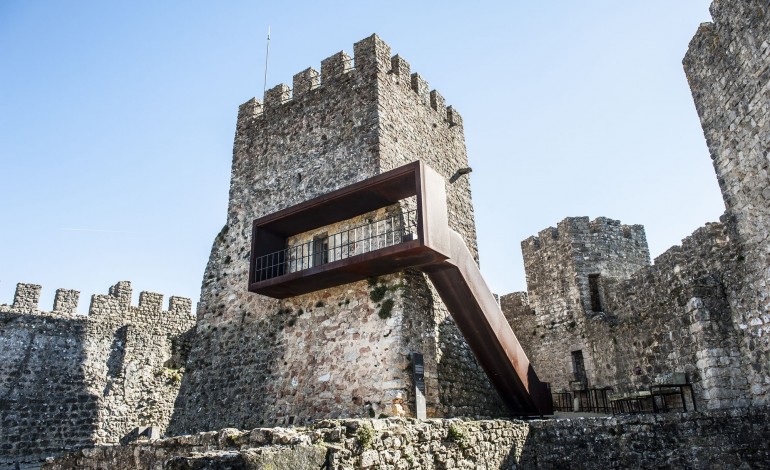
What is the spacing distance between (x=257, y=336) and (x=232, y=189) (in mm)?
4872

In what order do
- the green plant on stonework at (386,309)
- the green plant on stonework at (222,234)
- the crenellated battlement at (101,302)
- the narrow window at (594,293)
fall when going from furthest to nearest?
1. the crenellated battlement at (101,302)
2. the narrow window at (594,293)
3. the green plant on stonework at (222,234)
4. the green plant on stonework at (386,309)

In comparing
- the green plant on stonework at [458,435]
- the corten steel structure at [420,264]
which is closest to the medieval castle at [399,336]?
the green plant on stonework at [458,435]

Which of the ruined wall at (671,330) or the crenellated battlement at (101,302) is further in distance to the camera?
the crenellated battlement at (101,302)

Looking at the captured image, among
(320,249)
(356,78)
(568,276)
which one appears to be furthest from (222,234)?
(568,276)

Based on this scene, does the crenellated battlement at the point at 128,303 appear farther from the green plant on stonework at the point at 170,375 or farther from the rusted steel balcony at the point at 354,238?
the rusted steel balcony at the point at 354,238

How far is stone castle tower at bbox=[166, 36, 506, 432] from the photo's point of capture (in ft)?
37.1

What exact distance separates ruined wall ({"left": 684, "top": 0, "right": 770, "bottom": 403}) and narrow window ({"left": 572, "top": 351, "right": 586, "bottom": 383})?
5.93 meters

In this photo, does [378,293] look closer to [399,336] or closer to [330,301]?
[399,336]

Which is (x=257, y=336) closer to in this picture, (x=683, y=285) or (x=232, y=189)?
(x=232, y=189)

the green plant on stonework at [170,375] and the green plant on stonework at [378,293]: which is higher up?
the green plant on stonework at [378,293]

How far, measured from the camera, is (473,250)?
15031mm

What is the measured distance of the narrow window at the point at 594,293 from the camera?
1686 cm

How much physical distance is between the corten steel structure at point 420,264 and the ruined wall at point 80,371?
9.23m

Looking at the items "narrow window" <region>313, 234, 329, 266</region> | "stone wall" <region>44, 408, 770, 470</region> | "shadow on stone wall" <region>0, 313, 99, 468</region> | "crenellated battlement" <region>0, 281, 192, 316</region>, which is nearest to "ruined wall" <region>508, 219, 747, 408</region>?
"stone wall" <region>44, 408, 770, 470</region>
